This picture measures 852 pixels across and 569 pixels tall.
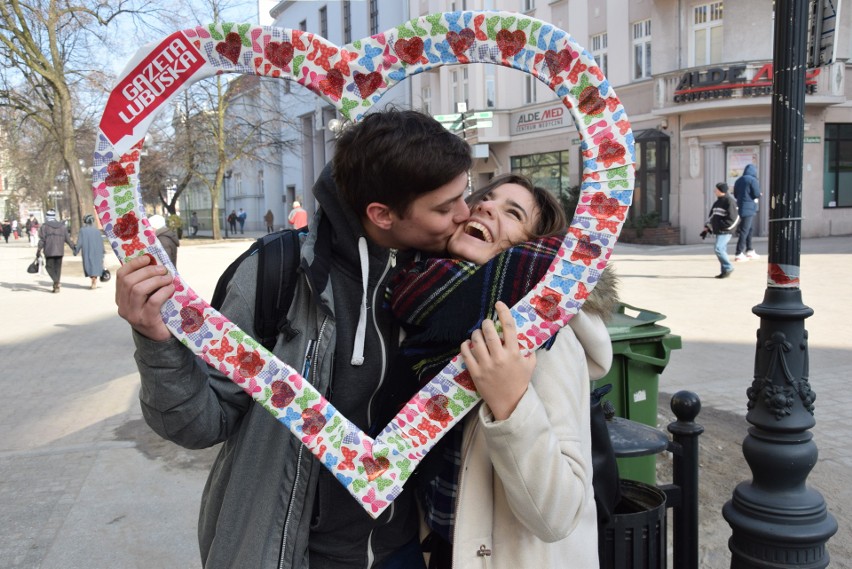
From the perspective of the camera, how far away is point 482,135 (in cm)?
2925

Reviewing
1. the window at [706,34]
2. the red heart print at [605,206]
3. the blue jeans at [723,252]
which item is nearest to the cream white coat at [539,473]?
the red heart print at [605,206]

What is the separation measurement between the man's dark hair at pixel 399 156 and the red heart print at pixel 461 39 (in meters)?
0.15

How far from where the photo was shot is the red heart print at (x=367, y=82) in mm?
1675

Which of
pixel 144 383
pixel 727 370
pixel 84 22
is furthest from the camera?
pixel 84 22

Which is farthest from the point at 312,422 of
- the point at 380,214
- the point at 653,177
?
the point at 653,177

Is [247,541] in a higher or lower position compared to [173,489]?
higher

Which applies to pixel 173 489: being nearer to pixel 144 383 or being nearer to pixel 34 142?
pixel 144 383

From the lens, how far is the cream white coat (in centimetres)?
147

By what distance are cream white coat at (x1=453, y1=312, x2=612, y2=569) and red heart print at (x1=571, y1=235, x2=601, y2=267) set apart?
153 millimetres

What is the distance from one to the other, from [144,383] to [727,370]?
6754mm

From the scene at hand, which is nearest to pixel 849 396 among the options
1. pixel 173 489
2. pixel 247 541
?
pixel 173 489

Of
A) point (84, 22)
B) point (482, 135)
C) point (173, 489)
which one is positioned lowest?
point (173, 489)

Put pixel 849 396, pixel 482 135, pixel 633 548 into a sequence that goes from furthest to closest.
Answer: pixel 482 135 < pixel 849 396 < pixel 633 548

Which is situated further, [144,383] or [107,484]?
[107,484]
